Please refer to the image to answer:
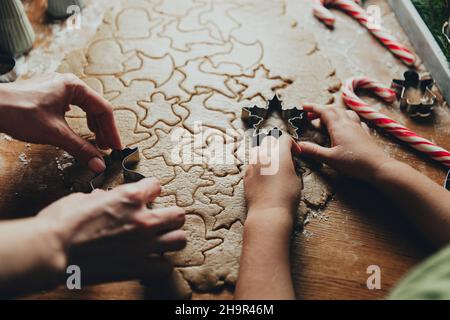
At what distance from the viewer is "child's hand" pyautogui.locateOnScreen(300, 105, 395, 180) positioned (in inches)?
45.9

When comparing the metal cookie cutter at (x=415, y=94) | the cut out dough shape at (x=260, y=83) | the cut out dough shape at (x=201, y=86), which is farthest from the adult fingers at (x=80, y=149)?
the metal cookie cutter at (x=415, y=94)

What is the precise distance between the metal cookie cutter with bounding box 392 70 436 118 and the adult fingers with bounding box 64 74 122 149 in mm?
937

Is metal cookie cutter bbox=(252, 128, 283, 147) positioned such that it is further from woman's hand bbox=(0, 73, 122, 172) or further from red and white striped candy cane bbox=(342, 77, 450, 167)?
woman's hand bbox=(0, 73, 122, 172)

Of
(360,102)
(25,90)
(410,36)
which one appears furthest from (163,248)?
(410,36)

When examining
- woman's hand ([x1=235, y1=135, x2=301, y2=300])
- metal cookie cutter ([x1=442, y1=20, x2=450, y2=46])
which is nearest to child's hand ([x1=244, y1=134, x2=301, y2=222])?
woman's hand ([x1=235, y1=135, x2=301, y2=300])

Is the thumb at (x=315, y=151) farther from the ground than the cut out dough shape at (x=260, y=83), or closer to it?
closer to it

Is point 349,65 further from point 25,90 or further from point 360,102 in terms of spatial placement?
point 25,90

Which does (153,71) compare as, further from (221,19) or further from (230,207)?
(230,207)

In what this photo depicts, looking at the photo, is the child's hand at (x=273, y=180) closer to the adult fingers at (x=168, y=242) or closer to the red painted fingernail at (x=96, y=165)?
the adult fingers at (x=168, y=242)

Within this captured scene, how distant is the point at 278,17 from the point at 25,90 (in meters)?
1.05

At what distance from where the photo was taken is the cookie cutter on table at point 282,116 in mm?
1329

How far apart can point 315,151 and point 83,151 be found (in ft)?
2.12

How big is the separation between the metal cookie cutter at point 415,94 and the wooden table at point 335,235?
0.56 feet

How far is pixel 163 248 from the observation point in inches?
37.2
